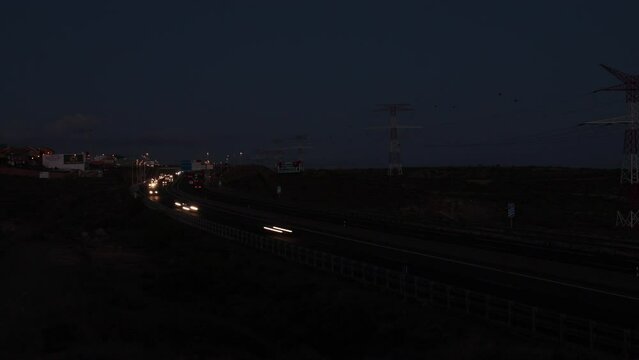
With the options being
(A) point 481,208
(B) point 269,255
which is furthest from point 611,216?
(B) point 269,255

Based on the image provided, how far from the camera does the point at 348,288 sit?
26.9 m

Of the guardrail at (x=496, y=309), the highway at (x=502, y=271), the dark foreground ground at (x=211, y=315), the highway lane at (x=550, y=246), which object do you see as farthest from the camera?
the highway lane at (x=550, y=246)

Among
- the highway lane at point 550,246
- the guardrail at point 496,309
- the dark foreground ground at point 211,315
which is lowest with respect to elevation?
the dark foreground ground at point 211,315

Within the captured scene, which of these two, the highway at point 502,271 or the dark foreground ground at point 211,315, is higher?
the highway at point 502,271

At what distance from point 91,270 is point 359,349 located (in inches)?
986

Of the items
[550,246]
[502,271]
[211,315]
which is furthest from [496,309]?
[550,246]

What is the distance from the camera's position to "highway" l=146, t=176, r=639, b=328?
22.9 meters

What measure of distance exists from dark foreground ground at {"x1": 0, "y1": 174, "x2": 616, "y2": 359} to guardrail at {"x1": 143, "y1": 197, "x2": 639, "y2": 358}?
568 millimetres

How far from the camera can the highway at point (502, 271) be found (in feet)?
75.2

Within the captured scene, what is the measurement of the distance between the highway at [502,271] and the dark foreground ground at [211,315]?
4.33 metres

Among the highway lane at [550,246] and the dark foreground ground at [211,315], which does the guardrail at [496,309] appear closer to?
the dark foreground ground at [211,315]

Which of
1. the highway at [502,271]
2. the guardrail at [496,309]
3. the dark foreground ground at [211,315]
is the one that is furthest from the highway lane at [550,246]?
the dark foreground ground at [211,315]

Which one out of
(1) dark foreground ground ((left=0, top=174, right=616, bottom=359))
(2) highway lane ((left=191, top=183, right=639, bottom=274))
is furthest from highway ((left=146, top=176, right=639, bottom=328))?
(1) dark foreground ground ((left=0, top=174, right=616, bottom=359))

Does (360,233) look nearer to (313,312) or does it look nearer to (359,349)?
(313,312)
